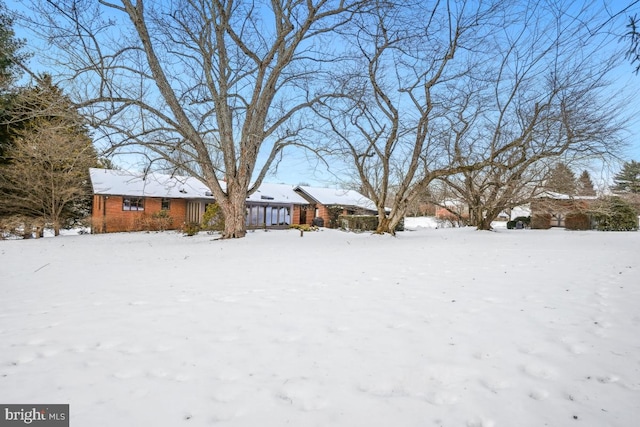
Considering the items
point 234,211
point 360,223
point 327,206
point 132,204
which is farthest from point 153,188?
point 360,223

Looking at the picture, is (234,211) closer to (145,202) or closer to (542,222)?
(145,202)

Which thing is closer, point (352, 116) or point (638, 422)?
point (638, 422)

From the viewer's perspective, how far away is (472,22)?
1052 centimetres

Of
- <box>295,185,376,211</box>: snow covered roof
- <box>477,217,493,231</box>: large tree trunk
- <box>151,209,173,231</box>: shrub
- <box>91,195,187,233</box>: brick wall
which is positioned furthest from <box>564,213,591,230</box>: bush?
<box>151,209,173,231</box>: shrub

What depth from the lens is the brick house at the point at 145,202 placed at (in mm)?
20312

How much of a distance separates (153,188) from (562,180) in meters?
24.9

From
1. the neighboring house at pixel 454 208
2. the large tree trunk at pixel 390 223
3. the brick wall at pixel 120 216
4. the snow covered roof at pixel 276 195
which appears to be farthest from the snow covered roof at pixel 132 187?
the neighboring house at pixel 454 208

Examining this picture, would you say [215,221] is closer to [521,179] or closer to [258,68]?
[258,68]

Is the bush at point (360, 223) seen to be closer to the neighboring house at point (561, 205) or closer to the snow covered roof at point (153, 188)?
the snow covered roof at point (153, 188)

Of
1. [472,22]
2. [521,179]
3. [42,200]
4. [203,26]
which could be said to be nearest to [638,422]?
[472,22]

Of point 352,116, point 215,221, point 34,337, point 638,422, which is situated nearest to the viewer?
point 638,422

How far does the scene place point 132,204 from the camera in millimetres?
21641

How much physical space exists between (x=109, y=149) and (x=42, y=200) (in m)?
11.1

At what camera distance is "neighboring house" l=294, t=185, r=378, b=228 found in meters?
30.0
